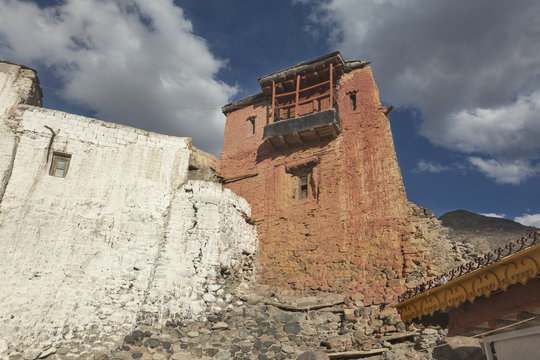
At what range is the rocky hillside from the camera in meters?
15.2

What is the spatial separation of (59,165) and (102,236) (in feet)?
9.32

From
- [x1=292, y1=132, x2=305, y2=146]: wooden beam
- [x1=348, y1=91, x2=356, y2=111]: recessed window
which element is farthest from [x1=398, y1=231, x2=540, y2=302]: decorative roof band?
[x1=348, y1=91, x2=356, y2=111]: recessed window

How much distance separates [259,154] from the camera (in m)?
17.4

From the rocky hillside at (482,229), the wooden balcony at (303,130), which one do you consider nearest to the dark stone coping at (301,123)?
the wooden balcony at (303,130)

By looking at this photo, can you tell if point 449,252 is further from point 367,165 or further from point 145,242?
point 145,242

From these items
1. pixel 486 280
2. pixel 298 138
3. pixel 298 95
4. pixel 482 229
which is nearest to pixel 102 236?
pixel 298 138

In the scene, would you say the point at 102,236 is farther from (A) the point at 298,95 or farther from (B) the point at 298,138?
(A) the point at 298,95

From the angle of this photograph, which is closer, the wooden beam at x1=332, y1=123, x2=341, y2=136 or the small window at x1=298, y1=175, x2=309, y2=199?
the wooden beam at x1=332, y1=123, x2=341, y2=136

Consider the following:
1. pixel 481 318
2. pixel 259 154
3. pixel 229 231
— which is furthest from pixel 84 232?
pixel 481 318

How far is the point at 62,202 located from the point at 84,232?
1.17 meters

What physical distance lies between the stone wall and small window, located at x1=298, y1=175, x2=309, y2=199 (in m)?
2.68

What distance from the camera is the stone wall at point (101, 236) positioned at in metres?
10.5

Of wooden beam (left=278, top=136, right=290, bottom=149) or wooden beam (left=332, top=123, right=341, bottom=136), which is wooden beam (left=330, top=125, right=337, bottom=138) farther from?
wooden beam (left=278, top=136, right=290, bottom=149)

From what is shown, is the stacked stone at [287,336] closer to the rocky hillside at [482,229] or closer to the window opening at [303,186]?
the window opening at [303,186]
